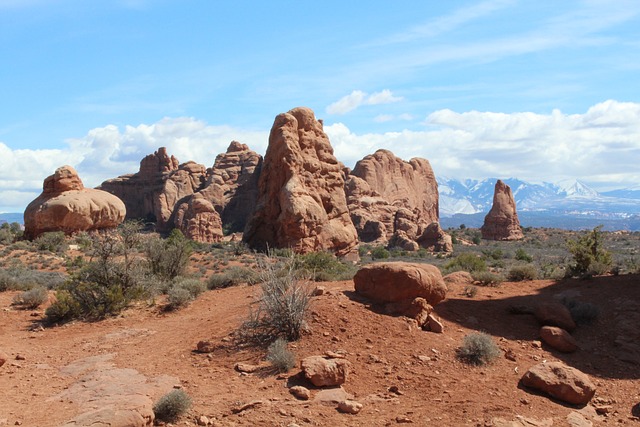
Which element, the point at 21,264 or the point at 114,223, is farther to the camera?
the point at 114,223

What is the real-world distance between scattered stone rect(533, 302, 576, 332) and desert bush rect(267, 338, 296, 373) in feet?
18.0

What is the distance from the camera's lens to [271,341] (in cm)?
991

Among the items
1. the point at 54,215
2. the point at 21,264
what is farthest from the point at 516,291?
the point at 54,215

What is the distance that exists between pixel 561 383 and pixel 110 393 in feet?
21.6

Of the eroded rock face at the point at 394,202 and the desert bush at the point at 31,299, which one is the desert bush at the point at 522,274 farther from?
the eroded rock face at the point at 394,202

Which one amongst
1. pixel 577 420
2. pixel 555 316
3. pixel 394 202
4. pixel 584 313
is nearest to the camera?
pixel 577 420

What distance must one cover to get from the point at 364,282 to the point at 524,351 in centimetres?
324

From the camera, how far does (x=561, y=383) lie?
8508 mm

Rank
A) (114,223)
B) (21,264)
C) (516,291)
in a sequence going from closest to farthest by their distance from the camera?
(516,291) → (21,264) → (114,223)

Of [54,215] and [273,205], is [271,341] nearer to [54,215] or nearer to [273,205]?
[273,205]

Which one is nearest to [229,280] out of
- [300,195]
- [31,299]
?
[31,299]

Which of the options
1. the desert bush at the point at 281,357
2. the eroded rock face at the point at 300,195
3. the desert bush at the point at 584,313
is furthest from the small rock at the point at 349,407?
the eroded rock face at the point at 300,195

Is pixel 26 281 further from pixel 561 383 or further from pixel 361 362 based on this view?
pixel 561 383

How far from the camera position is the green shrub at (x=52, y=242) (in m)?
27.6
